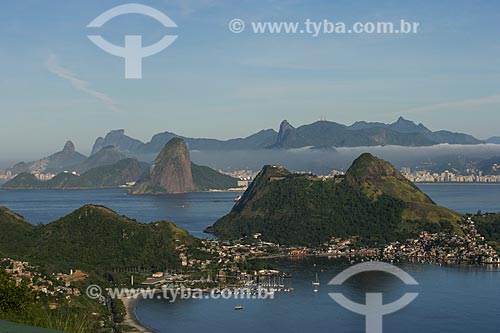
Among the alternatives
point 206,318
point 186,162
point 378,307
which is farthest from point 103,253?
point 186,162

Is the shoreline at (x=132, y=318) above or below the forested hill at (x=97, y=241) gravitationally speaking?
below

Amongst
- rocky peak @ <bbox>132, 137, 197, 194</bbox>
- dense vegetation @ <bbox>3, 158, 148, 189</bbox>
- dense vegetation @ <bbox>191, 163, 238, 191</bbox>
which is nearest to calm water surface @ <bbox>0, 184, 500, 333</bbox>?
rocky peak @ <bbox>132, 137, 197, 194</bbox>

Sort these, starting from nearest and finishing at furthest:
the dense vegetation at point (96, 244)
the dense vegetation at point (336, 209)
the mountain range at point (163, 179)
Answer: the dense vegetation at point (96, 244)
the dense vegetation at point (336, 209)
the mountain range at point (163, 179)

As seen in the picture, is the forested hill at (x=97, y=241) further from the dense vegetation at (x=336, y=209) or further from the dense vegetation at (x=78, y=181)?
the dense vegetation at (x=78, y=181)

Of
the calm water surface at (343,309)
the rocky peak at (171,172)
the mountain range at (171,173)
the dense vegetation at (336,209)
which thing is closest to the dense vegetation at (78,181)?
the mountain range at (171,173)

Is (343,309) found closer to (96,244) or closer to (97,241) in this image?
(96,244)

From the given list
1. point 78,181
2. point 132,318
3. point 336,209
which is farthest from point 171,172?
point 132,318

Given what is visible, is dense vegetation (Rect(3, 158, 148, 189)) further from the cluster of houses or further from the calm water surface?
the cluster of houses
